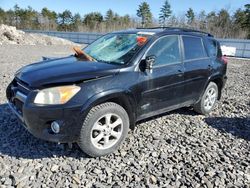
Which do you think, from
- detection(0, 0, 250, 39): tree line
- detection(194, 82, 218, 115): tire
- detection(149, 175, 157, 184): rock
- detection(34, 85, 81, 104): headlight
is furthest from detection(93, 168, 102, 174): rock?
detection(0, 0, 250, 39): tree line

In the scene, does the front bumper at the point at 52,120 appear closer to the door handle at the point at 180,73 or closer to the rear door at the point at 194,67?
the door handle at the point at 180,73

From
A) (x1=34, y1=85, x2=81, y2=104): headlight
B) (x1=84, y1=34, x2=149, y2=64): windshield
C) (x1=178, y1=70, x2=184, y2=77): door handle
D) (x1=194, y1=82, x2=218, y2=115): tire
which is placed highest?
(x1=84, y1=34, x2=149, y2=64): windshield

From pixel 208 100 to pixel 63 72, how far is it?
331 centimetres

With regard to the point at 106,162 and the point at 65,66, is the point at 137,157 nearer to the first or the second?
the point at 106,162

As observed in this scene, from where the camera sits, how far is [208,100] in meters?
5.78

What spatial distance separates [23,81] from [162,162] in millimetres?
2193

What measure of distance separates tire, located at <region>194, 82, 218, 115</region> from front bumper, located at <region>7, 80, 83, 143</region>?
2905 mm

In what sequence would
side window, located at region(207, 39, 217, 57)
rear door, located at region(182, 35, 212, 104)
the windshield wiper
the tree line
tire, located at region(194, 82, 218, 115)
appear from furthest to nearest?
the tree line < side window, located at region(207, 39, 217, 57) < tire, located at region(194, 82, 218, 115) < rear door, located at region(182, 35, 212, 104) < the windshield wiper

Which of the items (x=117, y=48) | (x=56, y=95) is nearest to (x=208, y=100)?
(x=117, y=48)

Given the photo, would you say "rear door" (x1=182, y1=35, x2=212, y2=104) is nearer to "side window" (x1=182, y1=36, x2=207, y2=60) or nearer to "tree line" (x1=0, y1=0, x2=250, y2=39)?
"side window" (x1=182, y1=36, x2=207, y2=60)

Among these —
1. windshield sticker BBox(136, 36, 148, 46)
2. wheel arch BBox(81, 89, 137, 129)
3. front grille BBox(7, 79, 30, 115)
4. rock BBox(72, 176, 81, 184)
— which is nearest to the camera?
rock BBox(72, 176, 81, 184)

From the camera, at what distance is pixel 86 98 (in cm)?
348

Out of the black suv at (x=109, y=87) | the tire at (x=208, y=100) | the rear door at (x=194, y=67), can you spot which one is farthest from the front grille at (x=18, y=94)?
the tire at (x=208, y=100)

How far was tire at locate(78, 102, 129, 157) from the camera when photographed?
358 centimetres
